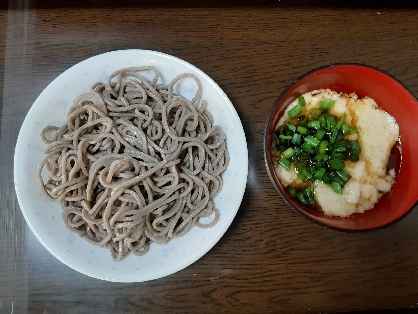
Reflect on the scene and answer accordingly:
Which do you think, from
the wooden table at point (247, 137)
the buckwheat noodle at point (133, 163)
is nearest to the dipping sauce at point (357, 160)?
the wooden table at point (247, 137)

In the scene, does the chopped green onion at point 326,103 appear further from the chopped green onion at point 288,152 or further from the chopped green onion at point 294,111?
the chopped green onion at point 288,152

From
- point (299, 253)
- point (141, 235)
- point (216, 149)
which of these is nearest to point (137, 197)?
point (141, 235)

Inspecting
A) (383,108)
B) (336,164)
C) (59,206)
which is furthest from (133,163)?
(383,108)

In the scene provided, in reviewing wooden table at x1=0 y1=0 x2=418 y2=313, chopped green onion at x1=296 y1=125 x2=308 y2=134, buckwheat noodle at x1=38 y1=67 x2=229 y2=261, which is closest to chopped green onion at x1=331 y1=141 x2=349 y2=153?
chopped green onion at x1=296 y1=125 x2=308 y2=134

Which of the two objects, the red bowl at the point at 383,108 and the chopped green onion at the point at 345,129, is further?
the chopped green onion at the point at 345,129

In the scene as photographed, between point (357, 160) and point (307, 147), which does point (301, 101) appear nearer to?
point (307, 147)

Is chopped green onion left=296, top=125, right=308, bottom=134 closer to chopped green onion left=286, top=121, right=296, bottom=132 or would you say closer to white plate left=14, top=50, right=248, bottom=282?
chopped green onion left=286, top=121, right=296, bottom=132

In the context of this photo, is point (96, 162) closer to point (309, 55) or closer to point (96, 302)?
point (96, 302)
